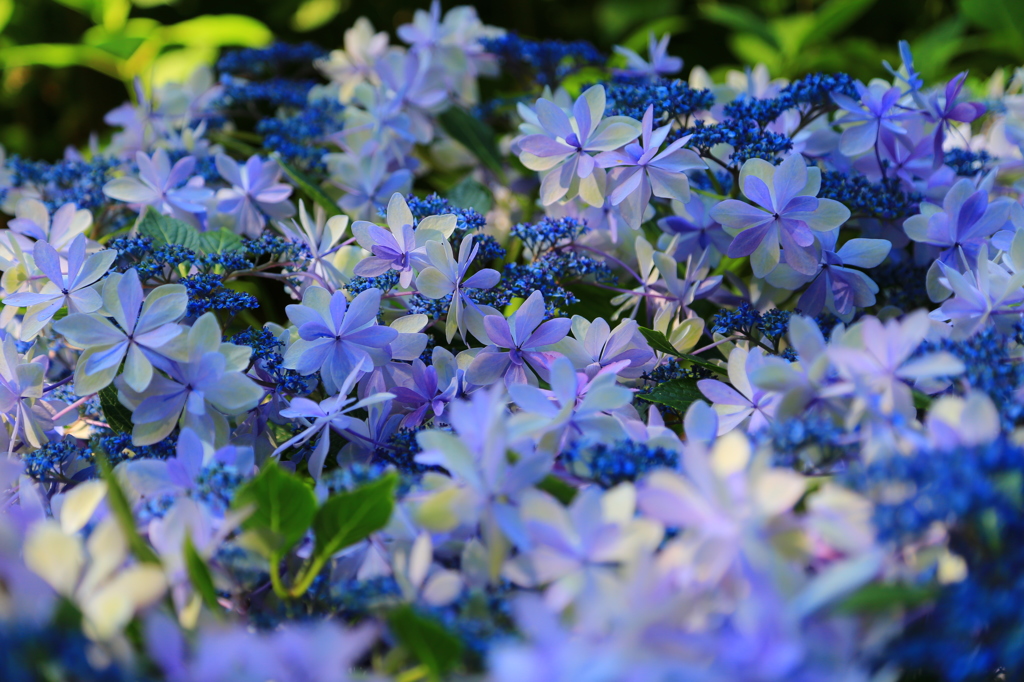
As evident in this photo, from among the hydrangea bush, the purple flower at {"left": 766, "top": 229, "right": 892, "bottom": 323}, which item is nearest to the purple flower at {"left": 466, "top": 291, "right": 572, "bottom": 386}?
the hydrangea bush

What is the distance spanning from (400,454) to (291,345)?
12 centimetres

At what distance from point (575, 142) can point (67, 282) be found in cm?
41

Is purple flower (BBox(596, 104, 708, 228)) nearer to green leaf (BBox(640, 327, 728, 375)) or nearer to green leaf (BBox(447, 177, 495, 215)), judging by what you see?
green leaf (BBox(640, 327, 728, 375))

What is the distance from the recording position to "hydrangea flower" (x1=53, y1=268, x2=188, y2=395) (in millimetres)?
500

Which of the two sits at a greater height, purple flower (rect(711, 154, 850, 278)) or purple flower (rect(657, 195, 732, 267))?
purple flower (rect(711, 154, 850, 278))

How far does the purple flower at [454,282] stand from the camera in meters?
0.56

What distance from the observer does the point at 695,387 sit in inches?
23.3

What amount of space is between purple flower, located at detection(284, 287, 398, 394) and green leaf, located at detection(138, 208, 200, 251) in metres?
0.23

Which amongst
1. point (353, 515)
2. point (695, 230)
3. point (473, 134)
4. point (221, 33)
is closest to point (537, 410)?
point (353, 515)

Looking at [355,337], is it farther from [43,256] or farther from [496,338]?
[43,256]

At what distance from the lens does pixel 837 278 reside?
64cm

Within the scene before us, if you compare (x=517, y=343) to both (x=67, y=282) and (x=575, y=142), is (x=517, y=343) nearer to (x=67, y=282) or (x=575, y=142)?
(x=575, y=142)

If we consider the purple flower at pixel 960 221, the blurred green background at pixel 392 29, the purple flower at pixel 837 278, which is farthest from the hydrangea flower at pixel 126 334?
the blurred green background at pixel 392 29

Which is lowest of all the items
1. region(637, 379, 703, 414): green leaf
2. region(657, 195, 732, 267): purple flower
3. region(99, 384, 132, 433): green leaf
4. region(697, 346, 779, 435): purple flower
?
region(99, 384, 132, 433): green leaf
